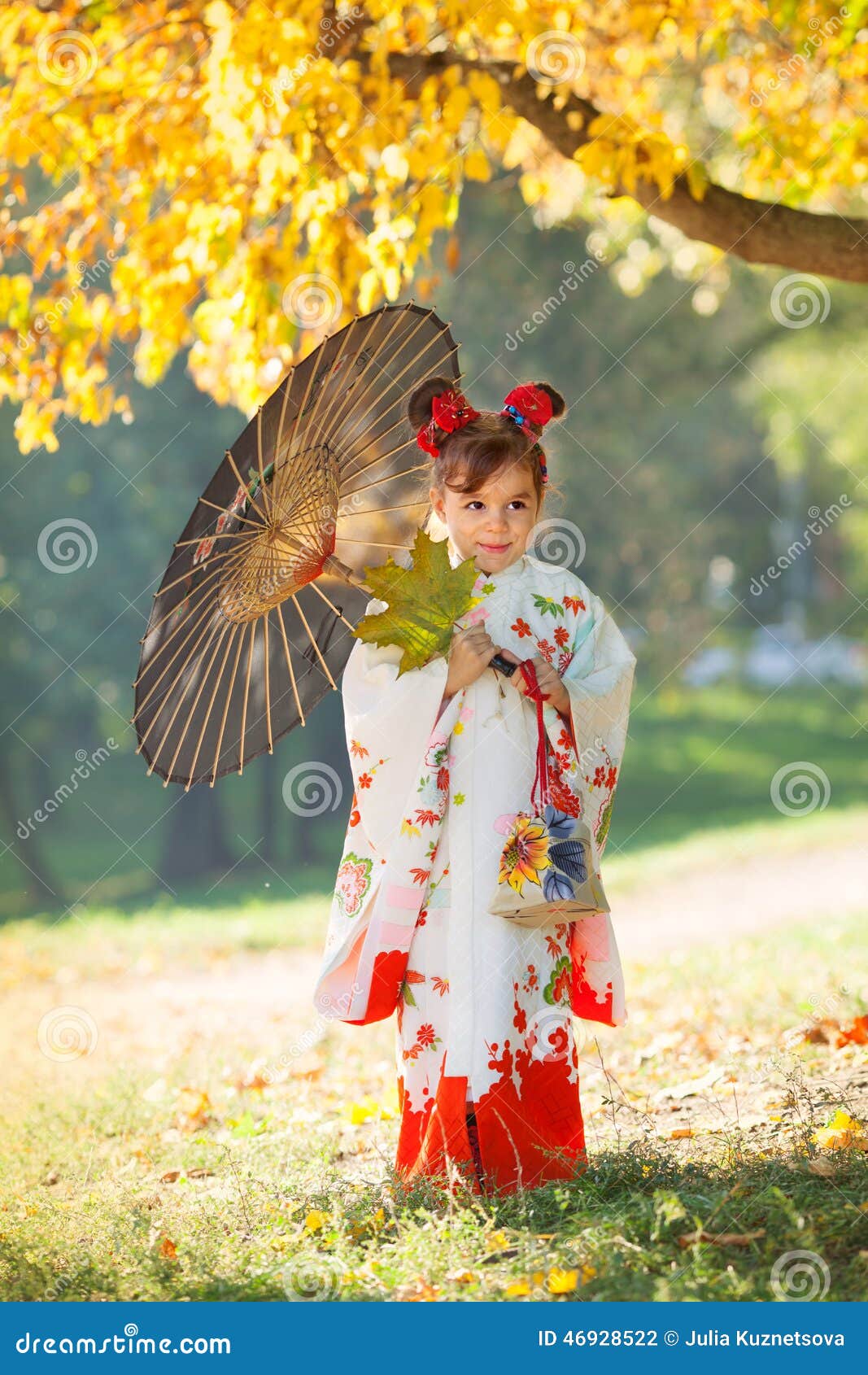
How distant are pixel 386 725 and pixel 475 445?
29.3 inches

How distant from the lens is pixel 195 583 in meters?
3.90

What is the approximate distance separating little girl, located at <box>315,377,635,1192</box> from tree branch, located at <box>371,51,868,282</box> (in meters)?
1.57

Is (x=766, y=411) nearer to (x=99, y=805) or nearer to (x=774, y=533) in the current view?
(x=774, y=533)

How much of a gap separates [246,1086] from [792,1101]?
2553mm

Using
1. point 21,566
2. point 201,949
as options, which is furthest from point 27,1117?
point 21,566

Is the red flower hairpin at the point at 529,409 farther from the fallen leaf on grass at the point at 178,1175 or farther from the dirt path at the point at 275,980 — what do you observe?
the dirt path at the point at 275,980

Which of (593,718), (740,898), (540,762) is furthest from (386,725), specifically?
(740,898)

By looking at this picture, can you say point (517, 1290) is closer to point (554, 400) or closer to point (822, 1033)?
point (554, 400)

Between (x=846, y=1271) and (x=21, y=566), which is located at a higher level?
(x=21, y=566)

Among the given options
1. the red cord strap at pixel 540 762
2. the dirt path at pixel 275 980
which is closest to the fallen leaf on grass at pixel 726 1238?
the red cord strap at pixel 540 762

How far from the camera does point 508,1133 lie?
3.47m

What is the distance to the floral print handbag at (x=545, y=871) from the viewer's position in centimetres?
338

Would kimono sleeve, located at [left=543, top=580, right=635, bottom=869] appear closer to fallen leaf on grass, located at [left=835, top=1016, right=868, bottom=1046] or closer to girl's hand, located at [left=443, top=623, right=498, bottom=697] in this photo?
girl's hand, located at [left=443, top=623, right=498, bottom=697]

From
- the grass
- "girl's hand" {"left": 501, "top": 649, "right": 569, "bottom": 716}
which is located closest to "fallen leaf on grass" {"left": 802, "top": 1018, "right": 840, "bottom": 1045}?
the grass
